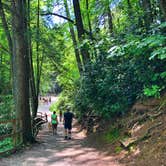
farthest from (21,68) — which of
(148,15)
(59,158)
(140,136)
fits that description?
(140,136)

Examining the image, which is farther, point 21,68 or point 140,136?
point 21,68

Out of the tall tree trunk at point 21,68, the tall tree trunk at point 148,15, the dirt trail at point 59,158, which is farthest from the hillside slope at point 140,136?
the tall tree trunk at point 21,68

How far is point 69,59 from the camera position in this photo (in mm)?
33531

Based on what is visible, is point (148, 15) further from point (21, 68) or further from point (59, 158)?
point (59, 158)

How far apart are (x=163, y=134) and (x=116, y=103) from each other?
4351 millimetres

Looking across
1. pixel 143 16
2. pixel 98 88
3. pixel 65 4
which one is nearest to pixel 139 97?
pixel 98 88

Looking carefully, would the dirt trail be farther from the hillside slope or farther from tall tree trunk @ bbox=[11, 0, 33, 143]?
tall tree trunk @ bbox=[11, 0, 33, 143]

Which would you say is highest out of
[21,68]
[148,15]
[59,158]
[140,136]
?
[148,15]

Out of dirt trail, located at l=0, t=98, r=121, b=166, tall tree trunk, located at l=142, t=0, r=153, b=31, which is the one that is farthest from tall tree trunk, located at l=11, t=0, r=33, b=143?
tall tree trunk, located at l=142, t=0, r=153, b=31

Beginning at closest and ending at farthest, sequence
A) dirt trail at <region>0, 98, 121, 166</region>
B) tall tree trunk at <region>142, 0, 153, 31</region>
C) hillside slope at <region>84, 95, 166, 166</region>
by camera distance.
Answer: hillside slope at <region>84, 95, 166, 166</region>, dirt trail at <region>0, 98, 121, 166</region>, tall tree trunk at <region>142, 0, 153, 31</region>

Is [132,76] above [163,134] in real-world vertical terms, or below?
above

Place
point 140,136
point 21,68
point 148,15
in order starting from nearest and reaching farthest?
point 140,136 → point 148,15 → point 21,68

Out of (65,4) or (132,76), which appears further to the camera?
(65,4)

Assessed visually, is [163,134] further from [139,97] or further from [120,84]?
[120,84]
